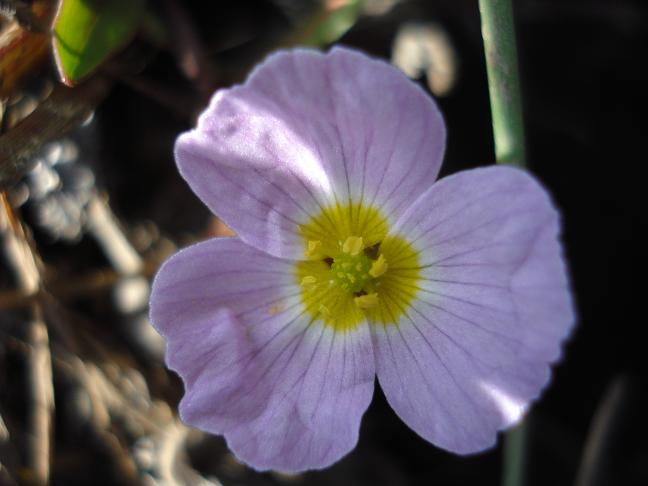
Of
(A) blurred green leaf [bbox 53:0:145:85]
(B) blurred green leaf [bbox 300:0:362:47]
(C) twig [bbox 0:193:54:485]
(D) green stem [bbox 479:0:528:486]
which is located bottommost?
(C) twig [bbox 0:193:54:485]

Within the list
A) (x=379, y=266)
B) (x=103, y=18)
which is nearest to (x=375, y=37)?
(x=103, y=18)

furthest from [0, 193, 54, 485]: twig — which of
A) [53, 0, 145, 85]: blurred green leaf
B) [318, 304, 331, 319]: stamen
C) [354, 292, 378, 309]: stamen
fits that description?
[354, 292, 378, 309]: stamen

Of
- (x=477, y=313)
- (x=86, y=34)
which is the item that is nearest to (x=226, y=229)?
(x=86, y=34)

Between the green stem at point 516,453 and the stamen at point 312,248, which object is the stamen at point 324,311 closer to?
the stamen at point 312,248

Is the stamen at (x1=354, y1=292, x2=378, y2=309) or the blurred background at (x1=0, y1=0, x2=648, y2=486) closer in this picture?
the stamen at (x1=354, y1=292, x2=378, y2=309)

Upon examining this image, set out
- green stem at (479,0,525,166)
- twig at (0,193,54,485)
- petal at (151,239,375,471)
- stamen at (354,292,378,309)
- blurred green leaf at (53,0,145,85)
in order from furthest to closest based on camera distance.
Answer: twig at (0,193,54,485) < blurred green leaf at (53,0,145,85) < stamen at (354,292,378,309) < petal at (151,239,375,471) < green stem at (479,0,525,166)

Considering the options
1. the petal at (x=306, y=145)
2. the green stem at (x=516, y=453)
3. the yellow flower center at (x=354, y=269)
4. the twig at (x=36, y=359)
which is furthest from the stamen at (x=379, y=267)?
the twig at (x=36, y=359)

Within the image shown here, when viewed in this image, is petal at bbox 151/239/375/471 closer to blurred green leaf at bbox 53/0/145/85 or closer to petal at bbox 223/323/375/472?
petal at bbox 223/323/375/472

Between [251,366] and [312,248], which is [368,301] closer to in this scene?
[312,248]
